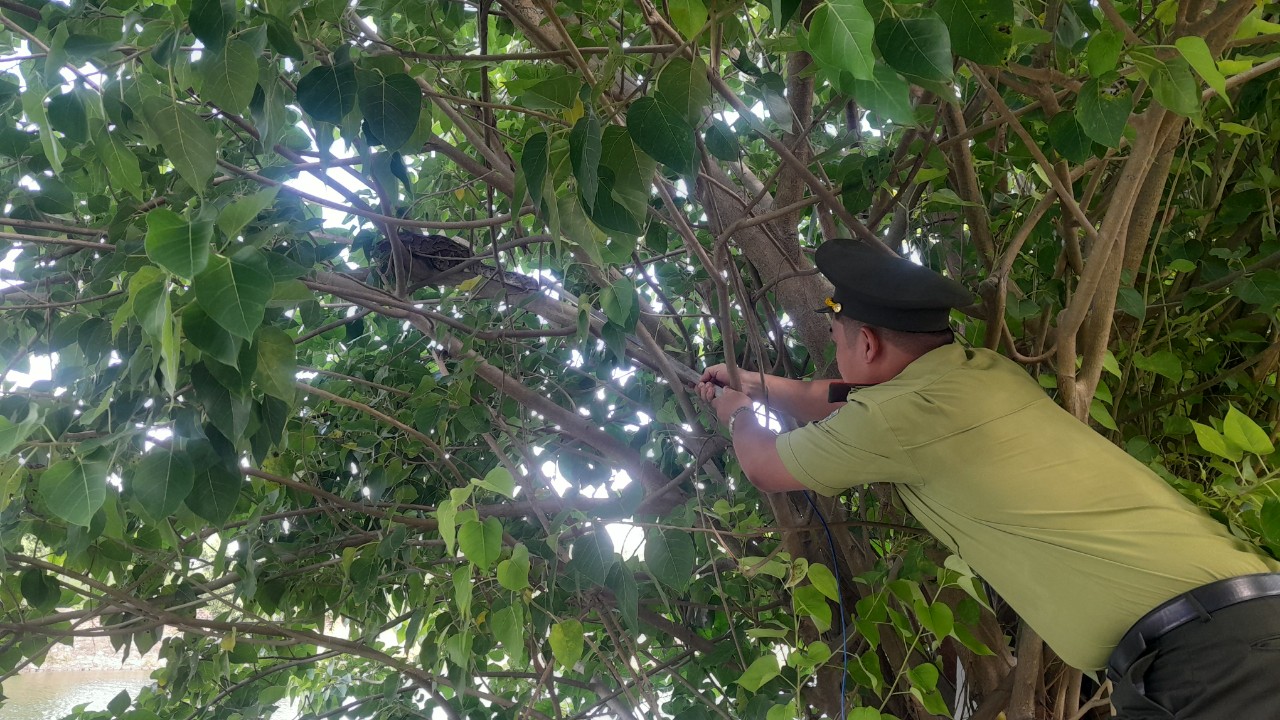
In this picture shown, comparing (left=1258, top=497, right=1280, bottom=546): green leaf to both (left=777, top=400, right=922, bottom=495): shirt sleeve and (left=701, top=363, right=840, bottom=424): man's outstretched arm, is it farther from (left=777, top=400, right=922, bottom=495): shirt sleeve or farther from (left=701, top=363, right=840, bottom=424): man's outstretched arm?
(left=701, top=363, right=840, bottom=424): man's outstretched arm

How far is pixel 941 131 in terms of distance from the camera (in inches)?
70.6

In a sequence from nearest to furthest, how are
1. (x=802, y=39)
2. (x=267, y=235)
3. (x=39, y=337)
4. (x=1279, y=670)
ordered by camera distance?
(x=802, y=39)
(x=267, y=235)
(x=1279, y=670)
(x=39, y=337)

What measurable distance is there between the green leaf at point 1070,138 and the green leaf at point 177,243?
100cm

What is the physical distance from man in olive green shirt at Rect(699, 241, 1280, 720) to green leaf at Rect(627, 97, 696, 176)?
67 centimetres

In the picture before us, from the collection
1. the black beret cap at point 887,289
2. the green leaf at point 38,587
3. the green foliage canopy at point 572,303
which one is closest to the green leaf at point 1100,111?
the green foliage canopy at point 572,303

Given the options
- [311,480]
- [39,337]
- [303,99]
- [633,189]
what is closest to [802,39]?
[633,189]

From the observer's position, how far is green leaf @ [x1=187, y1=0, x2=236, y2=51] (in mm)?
804

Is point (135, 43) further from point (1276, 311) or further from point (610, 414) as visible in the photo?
point (1276, 311)

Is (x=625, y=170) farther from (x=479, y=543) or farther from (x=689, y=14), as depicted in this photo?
(x=479, y=543)

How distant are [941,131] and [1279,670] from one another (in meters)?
1.16

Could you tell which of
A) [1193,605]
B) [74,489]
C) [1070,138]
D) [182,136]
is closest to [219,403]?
[74,489]

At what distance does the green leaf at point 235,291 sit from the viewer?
78cm

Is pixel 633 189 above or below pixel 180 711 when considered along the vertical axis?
above

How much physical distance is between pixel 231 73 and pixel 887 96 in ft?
2.32
